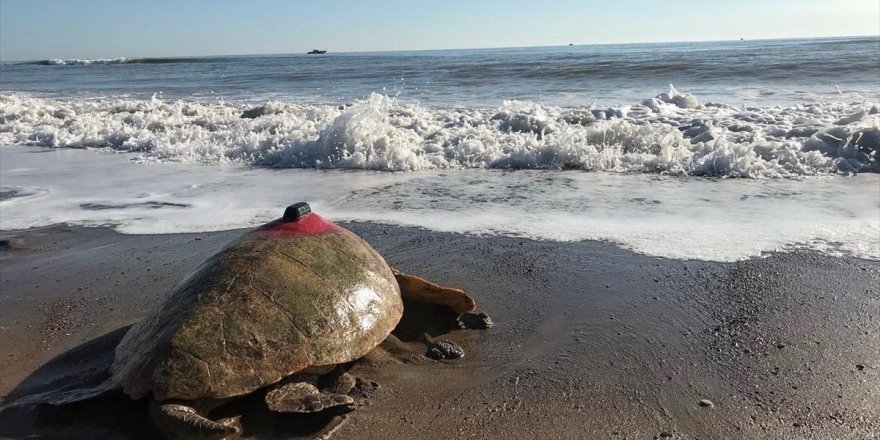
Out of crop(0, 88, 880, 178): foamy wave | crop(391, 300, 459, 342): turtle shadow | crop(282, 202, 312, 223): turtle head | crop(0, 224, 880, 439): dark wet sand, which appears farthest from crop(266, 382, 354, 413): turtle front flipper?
crop(0, 88, 880, 178): foamy wave

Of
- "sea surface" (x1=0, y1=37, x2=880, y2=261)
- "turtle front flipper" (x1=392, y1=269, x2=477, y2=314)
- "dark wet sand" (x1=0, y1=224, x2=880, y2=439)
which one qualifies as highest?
"sea surface" (x1=0, y1=37, x2=880, y2=261)

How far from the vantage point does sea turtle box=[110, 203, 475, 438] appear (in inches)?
93.0

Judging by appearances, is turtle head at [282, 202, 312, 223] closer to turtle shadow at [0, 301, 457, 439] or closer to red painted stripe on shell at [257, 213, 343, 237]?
red painted stripe on shell at [257, 213, 343, 237]

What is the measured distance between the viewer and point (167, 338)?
2.45 metres

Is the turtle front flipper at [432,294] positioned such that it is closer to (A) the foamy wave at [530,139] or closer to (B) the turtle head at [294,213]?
(B) the turtle head at [294,213]

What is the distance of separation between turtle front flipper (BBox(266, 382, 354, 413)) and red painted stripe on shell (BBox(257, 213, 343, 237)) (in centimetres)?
84

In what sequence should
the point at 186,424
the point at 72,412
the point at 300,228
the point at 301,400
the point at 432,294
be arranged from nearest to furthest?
the point at 186,424 → the point at 301,400 → the point at 72,412 → the point at 300,228 → the point at 432,294

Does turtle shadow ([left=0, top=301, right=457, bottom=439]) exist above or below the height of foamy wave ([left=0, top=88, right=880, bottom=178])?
below

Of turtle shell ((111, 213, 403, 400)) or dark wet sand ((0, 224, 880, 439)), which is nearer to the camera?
turtle shell ((111, 213, 403, 400))

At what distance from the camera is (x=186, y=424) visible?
2.25 metres

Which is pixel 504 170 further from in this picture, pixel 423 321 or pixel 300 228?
pixel 300 228

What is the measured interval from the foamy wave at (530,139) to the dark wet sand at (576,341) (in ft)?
10.9

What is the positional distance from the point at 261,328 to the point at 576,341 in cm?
158

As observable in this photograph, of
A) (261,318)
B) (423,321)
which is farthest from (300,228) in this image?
(423,321)
